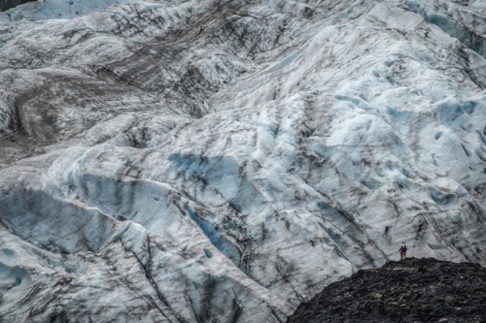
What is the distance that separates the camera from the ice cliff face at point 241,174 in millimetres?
23328

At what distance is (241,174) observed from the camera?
1080 inches

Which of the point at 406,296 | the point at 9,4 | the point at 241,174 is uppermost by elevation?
the point at 9,4

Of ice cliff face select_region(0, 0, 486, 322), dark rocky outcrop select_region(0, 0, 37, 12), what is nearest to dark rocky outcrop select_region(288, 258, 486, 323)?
ice cliff face select_region(0, 0, 486, 322)

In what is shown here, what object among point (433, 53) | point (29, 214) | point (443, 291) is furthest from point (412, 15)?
point (29, 214)

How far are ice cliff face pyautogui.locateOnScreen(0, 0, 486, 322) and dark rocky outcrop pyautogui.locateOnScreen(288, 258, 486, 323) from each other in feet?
4.38

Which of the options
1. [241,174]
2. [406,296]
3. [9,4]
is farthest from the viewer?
[9,4]

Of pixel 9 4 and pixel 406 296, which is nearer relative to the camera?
pixel 406 296

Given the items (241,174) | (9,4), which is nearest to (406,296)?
(241,174)

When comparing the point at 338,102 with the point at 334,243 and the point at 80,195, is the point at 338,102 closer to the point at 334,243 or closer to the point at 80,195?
the point at 334,243

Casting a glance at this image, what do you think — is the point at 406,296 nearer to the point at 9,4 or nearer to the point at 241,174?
the point at 241,174

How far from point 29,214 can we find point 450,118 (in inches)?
778

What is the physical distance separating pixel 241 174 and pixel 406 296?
9716 mm

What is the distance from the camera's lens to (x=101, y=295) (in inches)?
883

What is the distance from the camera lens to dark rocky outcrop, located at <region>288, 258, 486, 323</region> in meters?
19.1
